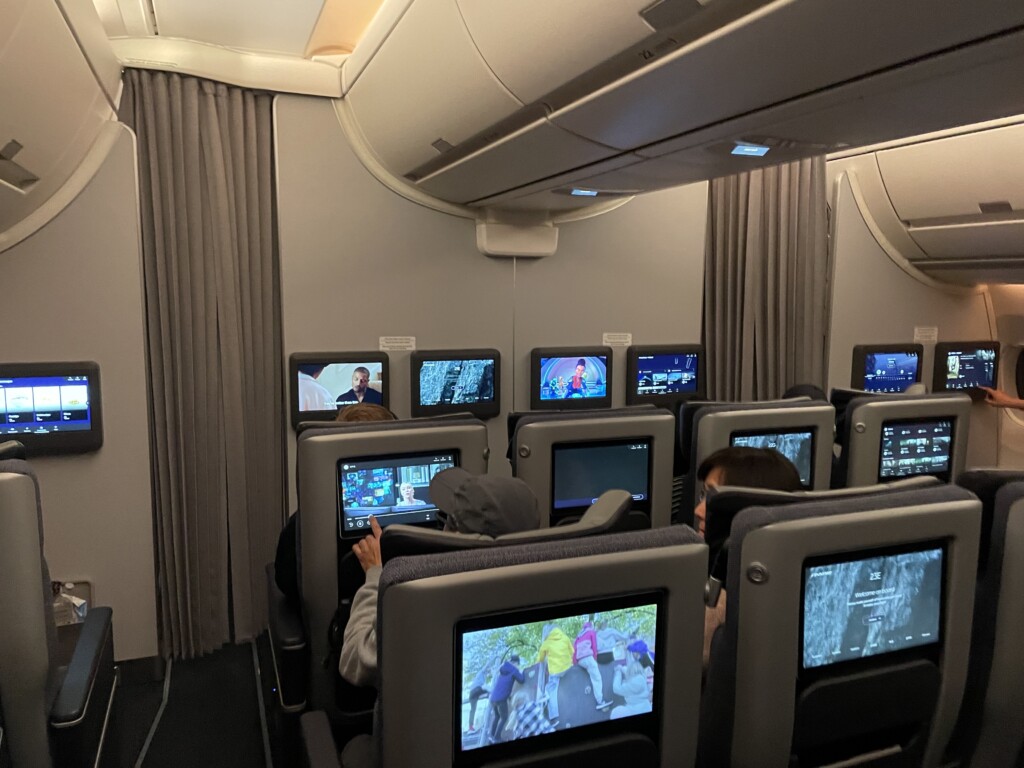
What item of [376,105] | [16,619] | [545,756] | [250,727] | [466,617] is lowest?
[250,727]

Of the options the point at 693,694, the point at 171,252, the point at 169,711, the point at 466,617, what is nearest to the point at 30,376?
the point at 171,252

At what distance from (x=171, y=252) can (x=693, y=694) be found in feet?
10.0

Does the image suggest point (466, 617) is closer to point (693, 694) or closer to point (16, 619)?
point (693, 694)

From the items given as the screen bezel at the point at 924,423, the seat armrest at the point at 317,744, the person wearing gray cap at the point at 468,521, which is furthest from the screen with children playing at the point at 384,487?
the screen bezel at the point at 924,423

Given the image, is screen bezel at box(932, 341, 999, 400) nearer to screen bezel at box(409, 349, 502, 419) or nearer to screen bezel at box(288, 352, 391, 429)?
screen bezel at box(409, 349, 502, 419)

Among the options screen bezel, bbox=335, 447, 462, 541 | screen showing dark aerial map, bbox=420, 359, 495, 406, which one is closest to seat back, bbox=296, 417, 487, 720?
screen bezel, bbox=335, 447, 462, 541

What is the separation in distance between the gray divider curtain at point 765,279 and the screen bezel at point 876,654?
352 centimetres

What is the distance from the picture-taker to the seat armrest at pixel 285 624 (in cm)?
225

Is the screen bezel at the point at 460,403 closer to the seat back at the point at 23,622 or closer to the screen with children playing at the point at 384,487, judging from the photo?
the screen with children playing at the point at 384,487

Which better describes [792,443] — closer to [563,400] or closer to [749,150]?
[749,150]

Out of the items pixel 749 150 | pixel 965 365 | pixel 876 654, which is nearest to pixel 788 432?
pixel 749 150

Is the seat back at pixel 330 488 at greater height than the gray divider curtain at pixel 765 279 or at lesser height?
lesser

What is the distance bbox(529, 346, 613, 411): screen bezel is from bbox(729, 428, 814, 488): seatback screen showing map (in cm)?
151

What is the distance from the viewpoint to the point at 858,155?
4.94 m
